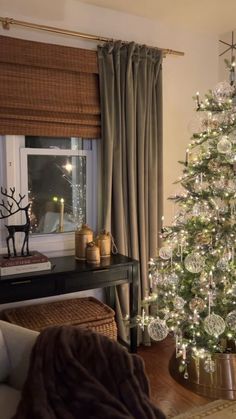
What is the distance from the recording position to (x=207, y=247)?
2393 millimetres

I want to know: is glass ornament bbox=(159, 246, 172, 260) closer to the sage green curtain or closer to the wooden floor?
the sage green curtain

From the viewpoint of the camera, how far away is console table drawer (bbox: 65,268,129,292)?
2.55 meters

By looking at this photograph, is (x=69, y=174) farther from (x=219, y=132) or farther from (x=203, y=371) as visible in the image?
(x=203, y=371)

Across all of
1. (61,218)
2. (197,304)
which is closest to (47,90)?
(61,218)

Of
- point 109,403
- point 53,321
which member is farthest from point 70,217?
point 109,403

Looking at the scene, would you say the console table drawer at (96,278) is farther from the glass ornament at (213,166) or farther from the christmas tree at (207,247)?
the glass ornament at (213,166)

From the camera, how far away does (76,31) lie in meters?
2.89

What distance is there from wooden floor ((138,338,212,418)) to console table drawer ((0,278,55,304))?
3.08 ft

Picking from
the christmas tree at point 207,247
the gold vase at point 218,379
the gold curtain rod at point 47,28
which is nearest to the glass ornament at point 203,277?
the christmas tree at point 207,247

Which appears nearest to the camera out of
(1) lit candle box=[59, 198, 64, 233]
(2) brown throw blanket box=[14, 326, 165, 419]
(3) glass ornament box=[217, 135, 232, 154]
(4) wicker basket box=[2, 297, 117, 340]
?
(2) brown throw blanket box=[14, 326, 165, 419]

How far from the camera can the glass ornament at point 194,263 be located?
232cm

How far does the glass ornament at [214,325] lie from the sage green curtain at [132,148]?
3.06 feet

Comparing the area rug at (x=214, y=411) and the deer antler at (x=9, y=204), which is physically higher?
the deer antler at (x=9, y=204)

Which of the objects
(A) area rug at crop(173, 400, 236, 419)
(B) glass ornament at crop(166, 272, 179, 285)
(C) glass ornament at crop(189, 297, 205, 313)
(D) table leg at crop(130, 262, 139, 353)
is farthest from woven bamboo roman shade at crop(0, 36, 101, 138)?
(A) area rug at crop(173, 400, 236, 419)
